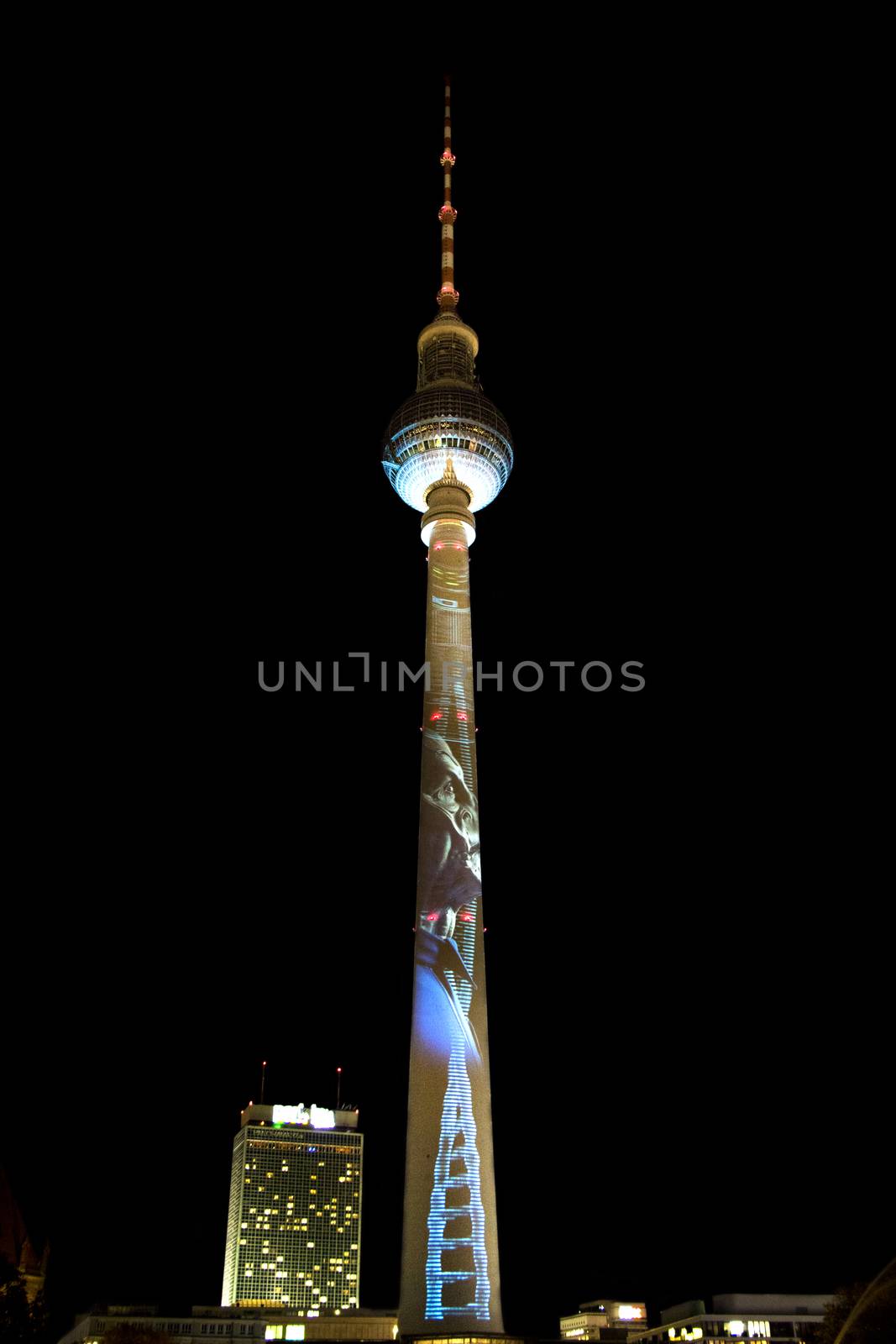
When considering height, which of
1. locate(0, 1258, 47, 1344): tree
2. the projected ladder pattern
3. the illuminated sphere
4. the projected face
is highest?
the illuminated sphere

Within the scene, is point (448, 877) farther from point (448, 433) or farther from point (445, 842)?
point (448, 433)

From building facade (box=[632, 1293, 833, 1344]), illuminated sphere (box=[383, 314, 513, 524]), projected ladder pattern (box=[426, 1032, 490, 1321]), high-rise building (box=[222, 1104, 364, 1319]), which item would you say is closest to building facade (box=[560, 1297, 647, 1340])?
building facade (box=[632, 1293, 833, 1344])

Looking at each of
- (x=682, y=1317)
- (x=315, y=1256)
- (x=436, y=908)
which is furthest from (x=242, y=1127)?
(x=436, y=908)

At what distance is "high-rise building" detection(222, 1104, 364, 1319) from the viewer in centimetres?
18738

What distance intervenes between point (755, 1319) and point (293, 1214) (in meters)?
85.3

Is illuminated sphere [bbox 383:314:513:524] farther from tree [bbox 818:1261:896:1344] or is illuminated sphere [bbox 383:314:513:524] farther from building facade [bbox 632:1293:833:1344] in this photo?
building facade [bbox 632:1293:833:1344]

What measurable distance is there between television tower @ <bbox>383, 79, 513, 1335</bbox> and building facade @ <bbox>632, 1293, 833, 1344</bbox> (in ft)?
187

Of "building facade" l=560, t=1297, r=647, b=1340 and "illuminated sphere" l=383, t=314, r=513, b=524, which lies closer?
"illuminated sphere" l=383, t=314, r=513, b=524

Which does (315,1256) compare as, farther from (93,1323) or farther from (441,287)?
(441,287)

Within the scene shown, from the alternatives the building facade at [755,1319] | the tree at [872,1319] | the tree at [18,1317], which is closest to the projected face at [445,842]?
the tree at [872,1319]

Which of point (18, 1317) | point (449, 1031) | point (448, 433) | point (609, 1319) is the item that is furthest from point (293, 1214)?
point (18, 1317)

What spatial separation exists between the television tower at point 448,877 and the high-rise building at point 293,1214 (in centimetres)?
11954

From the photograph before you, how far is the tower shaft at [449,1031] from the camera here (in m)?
74.2

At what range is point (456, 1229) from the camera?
74.5 metres
